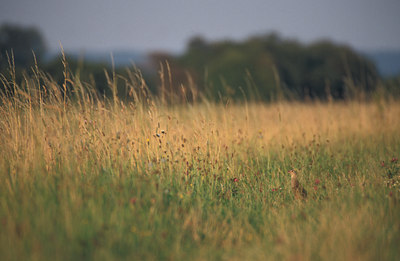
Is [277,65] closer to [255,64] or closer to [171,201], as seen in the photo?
[255,64]

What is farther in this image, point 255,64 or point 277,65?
point 277,65

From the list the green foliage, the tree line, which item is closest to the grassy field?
the tree line

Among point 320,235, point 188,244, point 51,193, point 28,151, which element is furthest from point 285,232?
point 28,151

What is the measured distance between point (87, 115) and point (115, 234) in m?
A: 1.95

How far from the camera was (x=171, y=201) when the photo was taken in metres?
3.25

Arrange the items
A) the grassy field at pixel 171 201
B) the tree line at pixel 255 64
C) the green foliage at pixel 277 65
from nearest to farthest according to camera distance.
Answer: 1. the grassy field at pixel 171 201
2. the tree line at pixel 255 64
3. the green foliage at pixel 277 65

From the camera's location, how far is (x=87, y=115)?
401 cm

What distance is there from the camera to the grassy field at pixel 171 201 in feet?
8.12

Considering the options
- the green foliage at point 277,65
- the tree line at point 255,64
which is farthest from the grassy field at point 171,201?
the green foliage at point 277,65

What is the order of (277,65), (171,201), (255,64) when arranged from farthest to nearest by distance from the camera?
(277,65), (255,64), (171,201)

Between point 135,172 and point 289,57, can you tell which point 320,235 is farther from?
point 289,57

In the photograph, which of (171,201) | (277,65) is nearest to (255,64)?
(277,65)

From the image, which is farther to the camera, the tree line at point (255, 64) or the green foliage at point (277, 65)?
the green foliage at point (277, 65)

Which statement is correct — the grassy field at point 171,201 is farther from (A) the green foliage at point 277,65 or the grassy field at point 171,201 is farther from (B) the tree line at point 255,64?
(A) the green foliage at point 277,65
